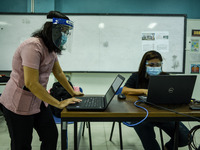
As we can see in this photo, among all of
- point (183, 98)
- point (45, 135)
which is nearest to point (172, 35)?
point (183, 98)

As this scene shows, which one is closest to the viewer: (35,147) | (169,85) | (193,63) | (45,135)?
(169,85)

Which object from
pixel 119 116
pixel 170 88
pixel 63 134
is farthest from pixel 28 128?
pixel 170 88

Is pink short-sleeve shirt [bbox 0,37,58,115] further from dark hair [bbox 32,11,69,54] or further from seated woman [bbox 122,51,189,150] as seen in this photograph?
seated woman [bbox 122,51,189,150]

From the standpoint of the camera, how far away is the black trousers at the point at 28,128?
3.47ft

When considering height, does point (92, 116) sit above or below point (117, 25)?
below

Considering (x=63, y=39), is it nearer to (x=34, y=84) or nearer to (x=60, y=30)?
(x=60, y=30)

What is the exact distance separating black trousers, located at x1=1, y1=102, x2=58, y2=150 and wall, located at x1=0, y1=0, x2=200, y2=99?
5.53 ft

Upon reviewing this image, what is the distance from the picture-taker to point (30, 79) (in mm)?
944

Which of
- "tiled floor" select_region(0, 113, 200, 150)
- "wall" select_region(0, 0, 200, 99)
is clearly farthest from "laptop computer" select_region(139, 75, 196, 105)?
"wall" select_region(0, 0, 200, 99)

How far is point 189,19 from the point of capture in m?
2.82

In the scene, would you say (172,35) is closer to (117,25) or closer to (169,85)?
(117,25)

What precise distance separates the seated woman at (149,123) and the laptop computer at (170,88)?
1.09 feet

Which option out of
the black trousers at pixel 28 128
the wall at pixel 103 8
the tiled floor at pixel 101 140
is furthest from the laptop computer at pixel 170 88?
the wall at pixel 103 8

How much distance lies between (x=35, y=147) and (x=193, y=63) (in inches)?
111
